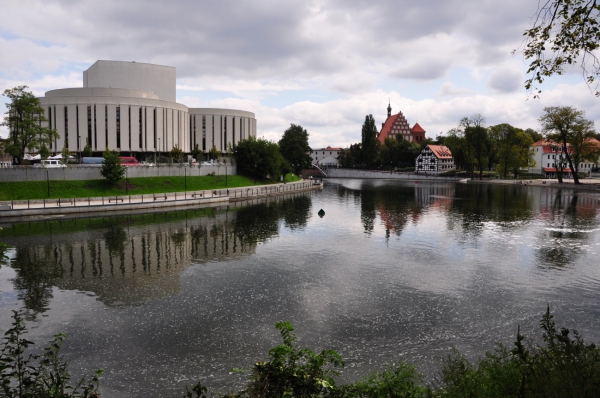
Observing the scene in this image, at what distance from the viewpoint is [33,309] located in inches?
693

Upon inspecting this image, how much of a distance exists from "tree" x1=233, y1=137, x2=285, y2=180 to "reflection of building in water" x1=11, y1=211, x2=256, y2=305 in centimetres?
4265

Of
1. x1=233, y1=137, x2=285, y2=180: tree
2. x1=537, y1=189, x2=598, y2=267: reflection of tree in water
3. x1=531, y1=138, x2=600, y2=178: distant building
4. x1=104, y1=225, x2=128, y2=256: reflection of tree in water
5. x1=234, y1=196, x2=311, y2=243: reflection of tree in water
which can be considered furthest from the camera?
x1=531, y1=138, x2=600, y2=178: distant building

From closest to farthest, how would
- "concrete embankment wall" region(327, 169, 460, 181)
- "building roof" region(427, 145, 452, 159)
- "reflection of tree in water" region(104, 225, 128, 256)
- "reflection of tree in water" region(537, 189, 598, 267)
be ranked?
"reflection of tree in water" region(537, 189, 598, 267)
"reflection of tree in water" region(104, 225, 128, 256)
"concrete embankment wall" region(327, 169, 460, 181)
"building roof" region(427, 145, 452, 159)

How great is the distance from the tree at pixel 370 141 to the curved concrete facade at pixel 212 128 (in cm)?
4421

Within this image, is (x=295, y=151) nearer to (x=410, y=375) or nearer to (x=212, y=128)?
(x=212, y=128)

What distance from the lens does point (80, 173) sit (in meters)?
58.1

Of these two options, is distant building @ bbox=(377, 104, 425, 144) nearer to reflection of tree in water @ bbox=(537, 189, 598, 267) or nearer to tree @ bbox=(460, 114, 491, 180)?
tree @ bbox=(460, 114, 491, 180)

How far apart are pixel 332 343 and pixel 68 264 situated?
17.9 m

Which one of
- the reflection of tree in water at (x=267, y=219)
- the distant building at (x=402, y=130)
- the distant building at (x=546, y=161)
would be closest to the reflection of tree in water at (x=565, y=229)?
the reflection of tree in water at (x=267, y=219)

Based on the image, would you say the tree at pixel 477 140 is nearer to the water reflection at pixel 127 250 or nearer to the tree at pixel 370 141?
the tree at pixel 370 141

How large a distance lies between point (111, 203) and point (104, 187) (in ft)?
35.1

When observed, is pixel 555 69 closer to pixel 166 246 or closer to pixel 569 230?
pixel 166 246

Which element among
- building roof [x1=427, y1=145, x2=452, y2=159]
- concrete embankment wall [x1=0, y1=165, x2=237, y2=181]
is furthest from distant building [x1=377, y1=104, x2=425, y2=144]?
concrete embankment wall [x1=0, y1=165, x2=237, y2=181]

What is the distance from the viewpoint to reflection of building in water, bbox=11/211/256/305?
821 inches
